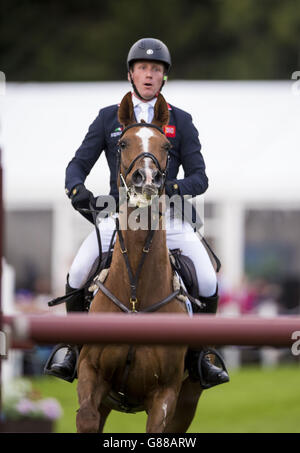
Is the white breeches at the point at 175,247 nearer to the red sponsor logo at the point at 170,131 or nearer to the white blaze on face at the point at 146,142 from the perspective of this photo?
the red sponsor logo at the point at 170,131

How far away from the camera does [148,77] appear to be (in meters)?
5.57

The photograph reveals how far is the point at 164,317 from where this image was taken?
269cm

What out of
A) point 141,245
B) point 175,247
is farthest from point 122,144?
point 175,247

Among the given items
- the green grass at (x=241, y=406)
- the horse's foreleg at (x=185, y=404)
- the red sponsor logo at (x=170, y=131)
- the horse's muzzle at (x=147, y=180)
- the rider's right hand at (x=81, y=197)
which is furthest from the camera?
the green grass at (x=241, y=406)

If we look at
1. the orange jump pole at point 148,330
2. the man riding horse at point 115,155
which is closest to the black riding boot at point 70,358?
the man riding horse at point 115,155

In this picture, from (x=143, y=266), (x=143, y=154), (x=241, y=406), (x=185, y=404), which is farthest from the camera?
(x=241, y=406)

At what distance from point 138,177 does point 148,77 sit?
1172 millimetres

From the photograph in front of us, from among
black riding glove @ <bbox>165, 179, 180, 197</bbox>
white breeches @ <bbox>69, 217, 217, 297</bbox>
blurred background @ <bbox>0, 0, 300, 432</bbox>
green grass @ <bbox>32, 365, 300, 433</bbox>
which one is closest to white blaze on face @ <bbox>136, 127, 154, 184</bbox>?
black riding glove @ <bbox>165, 179, 180, 197</bbox>

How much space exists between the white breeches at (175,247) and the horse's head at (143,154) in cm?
73

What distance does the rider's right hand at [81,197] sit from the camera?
5285 mm

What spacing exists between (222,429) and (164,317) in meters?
8.81

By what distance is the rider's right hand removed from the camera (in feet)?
17.3

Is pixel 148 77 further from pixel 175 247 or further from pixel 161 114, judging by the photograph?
pixel 175 247
